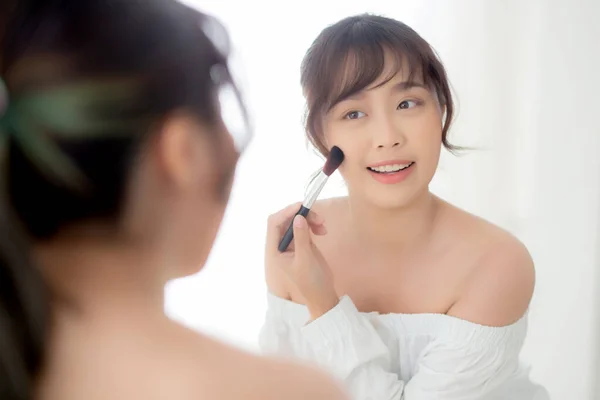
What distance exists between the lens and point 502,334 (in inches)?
25.1

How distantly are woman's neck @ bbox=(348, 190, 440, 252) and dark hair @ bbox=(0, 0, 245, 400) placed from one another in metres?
0.38

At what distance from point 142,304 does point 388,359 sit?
1.23ft

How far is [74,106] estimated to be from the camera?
0.29 meters

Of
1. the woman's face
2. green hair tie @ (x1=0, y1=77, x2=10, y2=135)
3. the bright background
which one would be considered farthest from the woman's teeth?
green hair tie @ (x1=0, y1=77, x2=10, y2=135)

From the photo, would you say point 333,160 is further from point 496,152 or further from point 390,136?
point 496,152

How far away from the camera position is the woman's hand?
2.01 ft

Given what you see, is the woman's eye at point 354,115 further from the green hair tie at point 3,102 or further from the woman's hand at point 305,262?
the green hair tie at point 3,102

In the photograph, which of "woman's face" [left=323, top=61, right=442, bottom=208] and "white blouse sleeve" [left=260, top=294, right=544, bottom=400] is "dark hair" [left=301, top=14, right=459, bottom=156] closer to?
"woman's face" [left=323, top=61, right=442, bottom=208]

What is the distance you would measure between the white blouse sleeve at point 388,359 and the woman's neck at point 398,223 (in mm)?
92

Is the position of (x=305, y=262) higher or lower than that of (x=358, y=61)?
lower

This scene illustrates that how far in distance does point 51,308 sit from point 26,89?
0.38 feet

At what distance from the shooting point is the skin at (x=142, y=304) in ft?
1.05


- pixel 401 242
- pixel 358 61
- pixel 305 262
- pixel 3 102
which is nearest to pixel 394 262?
pixel 401 242

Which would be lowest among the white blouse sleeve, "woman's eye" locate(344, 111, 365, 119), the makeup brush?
the white blouse sleeve
